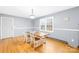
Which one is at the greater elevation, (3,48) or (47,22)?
(47,22)

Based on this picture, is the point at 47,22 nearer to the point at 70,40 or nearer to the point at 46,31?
the point at 46,31

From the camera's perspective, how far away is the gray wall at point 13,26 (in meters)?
1.76

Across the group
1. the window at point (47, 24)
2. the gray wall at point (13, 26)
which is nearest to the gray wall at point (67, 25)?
the window at point (47, 24)

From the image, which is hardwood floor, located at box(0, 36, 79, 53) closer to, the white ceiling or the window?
the window

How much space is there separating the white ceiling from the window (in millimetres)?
114

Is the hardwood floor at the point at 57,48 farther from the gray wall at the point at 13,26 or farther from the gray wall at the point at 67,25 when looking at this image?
the gray wall at the point at 13,26

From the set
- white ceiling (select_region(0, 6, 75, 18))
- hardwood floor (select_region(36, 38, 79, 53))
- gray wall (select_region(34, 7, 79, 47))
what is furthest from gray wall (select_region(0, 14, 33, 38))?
hardwood floor (select_region(36, 38, 79, 53))

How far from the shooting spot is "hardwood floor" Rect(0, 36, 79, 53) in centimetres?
177

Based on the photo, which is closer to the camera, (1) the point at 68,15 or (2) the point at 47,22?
(1) the point at 68,15

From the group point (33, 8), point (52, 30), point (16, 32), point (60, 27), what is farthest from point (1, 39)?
point (60, 27)

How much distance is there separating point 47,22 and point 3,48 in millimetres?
937

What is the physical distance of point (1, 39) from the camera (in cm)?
176

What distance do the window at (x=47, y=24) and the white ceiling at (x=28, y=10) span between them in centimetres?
11

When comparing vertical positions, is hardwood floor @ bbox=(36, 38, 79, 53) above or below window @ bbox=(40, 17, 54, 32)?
below
